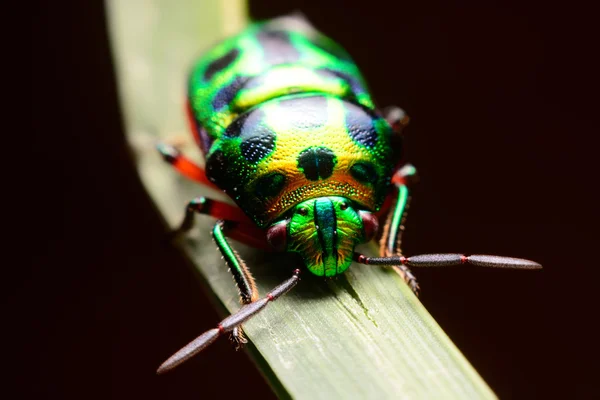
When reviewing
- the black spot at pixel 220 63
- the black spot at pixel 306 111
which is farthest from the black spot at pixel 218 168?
the black spot at pixel 220 63

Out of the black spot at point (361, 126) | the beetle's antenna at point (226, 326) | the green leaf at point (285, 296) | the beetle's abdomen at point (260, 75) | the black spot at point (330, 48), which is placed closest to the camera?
the green leaf at point (285, 296)

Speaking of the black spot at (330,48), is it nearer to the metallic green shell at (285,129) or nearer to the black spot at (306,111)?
the metallic green shell at (285,129)

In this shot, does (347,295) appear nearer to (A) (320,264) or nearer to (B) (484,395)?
(A) (320,264)

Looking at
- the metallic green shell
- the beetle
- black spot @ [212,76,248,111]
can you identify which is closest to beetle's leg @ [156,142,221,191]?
the beetle

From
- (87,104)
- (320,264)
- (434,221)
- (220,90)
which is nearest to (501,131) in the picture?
(434,221)

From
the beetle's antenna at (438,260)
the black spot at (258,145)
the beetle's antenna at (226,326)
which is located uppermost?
the black spot at (258,145)

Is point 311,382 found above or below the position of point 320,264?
below
